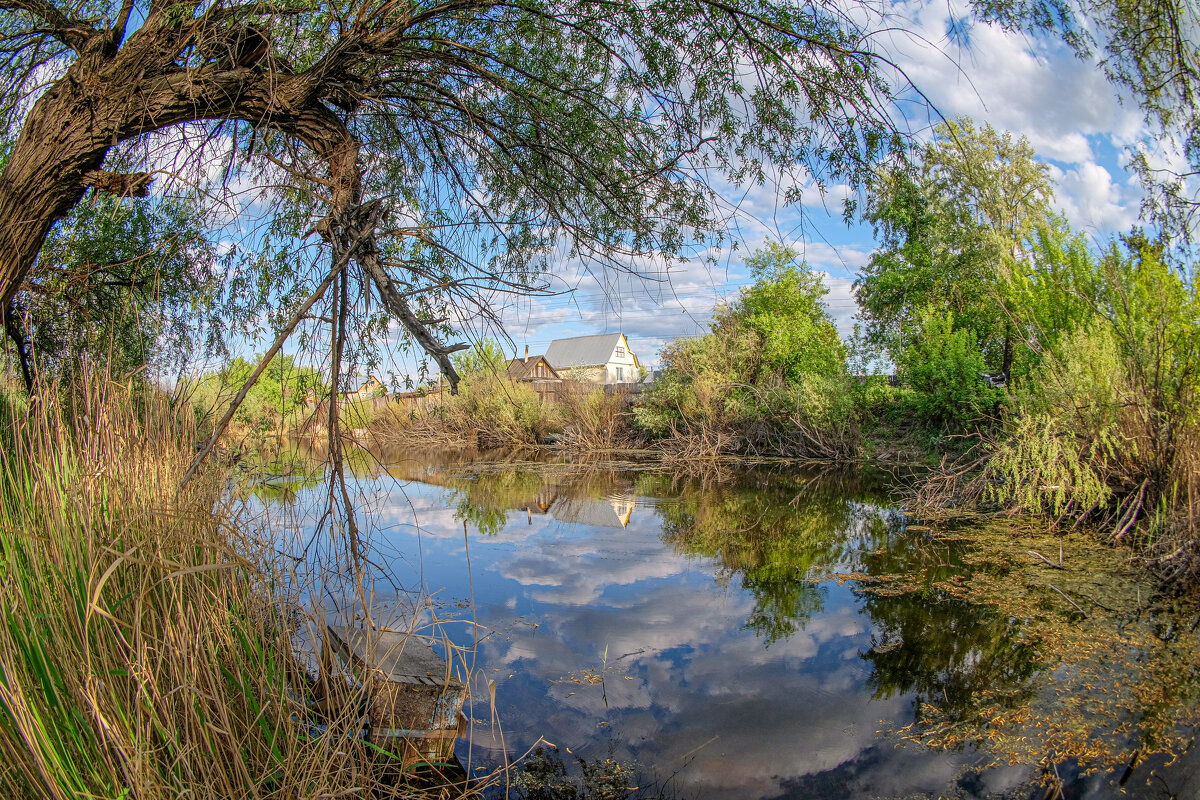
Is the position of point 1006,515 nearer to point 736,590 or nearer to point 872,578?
point 872,578

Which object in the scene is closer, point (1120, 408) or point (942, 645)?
point (942, 645)

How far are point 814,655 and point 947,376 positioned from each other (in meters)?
12.1

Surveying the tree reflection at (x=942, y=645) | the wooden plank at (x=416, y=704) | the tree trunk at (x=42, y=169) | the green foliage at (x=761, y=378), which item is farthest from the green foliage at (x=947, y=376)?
the tree trunk at (x=42, y=169)

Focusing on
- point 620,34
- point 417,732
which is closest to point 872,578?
point 417,732

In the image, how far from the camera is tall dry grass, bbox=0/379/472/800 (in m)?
2.09

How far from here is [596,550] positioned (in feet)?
28.1

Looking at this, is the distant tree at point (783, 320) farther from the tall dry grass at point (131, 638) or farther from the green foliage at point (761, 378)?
the tall dry grass at point (131, 638)

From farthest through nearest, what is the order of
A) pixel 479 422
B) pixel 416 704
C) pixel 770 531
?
pixel 479 422
pixel 770 531
pixel 416 704

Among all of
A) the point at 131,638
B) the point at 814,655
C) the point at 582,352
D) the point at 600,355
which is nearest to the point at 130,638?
the point at 131,638

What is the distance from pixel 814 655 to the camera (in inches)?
197

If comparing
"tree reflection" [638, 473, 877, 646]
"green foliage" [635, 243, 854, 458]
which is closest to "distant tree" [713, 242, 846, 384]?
"green foliage" [635, 243, 854, 458]

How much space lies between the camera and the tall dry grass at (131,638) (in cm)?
209

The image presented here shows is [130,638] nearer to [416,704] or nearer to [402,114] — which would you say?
Answer: [416,704]

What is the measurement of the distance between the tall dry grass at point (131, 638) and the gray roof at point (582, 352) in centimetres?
6281
